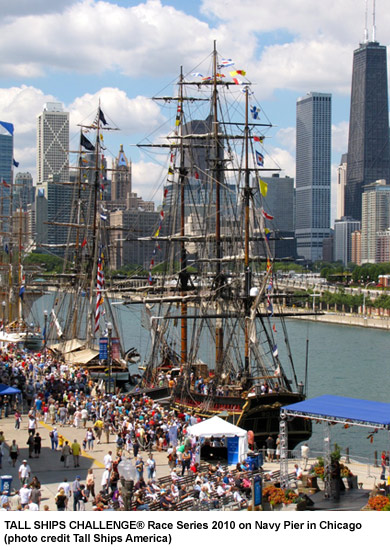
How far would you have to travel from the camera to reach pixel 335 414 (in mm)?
21781

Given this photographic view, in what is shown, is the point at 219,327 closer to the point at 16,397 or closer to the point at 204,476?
the point at 16,397

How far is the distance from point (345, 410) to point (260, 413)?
40.8 ft

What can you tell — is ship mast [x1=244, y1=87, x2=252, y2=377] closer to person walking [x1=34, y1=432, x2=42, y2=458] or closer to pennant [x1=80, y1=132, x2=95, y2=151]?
person walking [x1=34, y1=432, x2=42, y2=458]

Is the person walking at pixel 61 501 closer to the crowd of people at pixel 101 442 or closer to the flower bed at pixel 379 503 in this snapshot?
the crowd of people at pixel 101 442

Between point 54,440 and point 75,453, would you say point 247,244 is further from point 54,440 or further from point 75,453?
point 75,453

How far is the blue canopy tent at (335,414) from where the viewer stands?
69.8 feet

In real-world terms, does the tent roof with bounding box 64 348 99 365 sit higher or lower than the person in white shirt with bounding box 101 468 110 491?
lower

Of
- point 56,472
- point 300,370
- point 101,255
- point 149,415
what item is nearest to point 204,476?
point 56,472

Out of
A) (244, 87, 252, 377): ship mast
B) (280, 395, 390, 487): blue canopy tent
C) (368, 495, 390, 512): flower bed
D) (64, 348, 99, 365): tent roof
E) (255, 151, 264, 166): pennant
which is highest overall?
(255, 151, 264, 166): pennant

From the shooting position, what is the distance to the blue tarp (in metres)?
21.3

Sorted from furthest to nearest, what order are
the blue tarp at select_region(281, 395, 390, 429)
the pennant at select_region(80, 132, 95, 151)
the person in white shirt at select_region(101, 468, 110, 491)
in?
the pennant at select_region(80, 132, 95, 151)
the person in white shirt at select_region(101, 468, 110, 491)
the blue tarp at select_region(281, 395, 390, 429)

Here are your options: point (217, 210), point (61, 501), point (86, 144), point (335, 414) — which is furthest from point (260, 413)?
point (86, 144)

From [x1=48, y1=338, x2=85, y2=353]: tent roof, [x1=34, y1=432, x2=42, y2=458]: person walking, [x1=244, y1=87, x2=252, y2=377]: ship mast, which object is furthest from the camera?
[x1=48, y1=338, x2=85, y2=353]: tent roof

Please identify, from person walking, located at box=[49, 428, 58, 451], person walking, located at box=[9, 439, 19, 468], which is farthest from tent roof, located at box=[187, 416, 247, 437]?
person walking, located at box=[9, 439, 19, 468]
